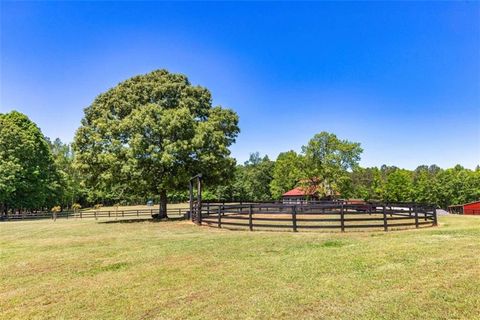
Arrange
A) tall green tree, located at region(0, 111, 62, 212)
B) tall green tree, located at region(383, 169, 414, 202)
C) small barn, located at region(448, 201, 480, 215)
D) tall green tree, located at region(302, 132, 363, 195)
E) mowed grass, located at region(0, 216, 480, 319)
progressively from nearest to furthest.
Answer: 1. mowed grass, located at region(0, 216, 480, 319)
2. tall green tree, located at region(0, 111, 62, 212)
3. small barn, located at region(448, 201, 480, 215)
4. tall green tree, located at region(302, 132, 363, 195)
5. tall green tree, located at region(383, 169, 414, 202)

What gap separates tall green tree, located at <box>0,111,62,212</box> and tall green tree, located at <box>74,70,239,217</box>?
1449cm

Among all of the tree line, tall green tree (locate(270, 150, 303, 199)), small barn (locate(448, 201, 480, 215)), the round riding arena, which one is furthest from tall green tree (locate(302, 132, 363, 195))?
the round riding arena

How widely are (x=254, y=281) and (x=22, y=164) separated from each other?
135 ft

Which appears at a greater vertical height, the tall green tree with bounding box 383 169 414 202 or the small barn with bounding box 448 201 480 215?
the tall green tree with bounding box 383 169 414 202

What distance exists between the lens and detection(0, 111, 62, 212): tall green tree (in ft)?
119

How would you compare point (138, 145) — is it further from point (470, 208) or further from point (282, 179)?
point (282, 179)

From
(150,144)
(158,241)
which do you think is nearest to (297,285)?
(158,241)

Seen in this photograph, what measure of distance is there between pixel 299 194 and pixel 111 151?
144ft

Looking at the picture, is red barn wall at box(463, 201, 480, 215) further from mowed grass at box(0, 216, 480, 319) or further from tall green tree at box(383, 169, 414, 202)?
mowed grass at box(0, 216, 480, 319)

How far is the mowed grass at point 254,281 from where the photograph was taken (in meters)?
5.35

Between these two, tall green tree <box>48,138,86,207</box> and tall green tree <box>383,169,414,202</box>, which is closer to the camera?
tall green tree <box>48,138,86,207</box>

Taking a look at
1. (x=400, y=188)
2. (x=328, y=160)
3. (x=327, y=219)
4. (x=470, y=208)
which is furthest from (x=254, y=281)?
(x=400, y=188)

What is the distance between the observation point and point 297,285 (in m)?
6.57

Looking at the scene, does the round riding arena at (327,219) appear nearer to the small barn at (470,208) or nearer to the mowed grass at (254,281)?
the mowed grass at (254,281)
